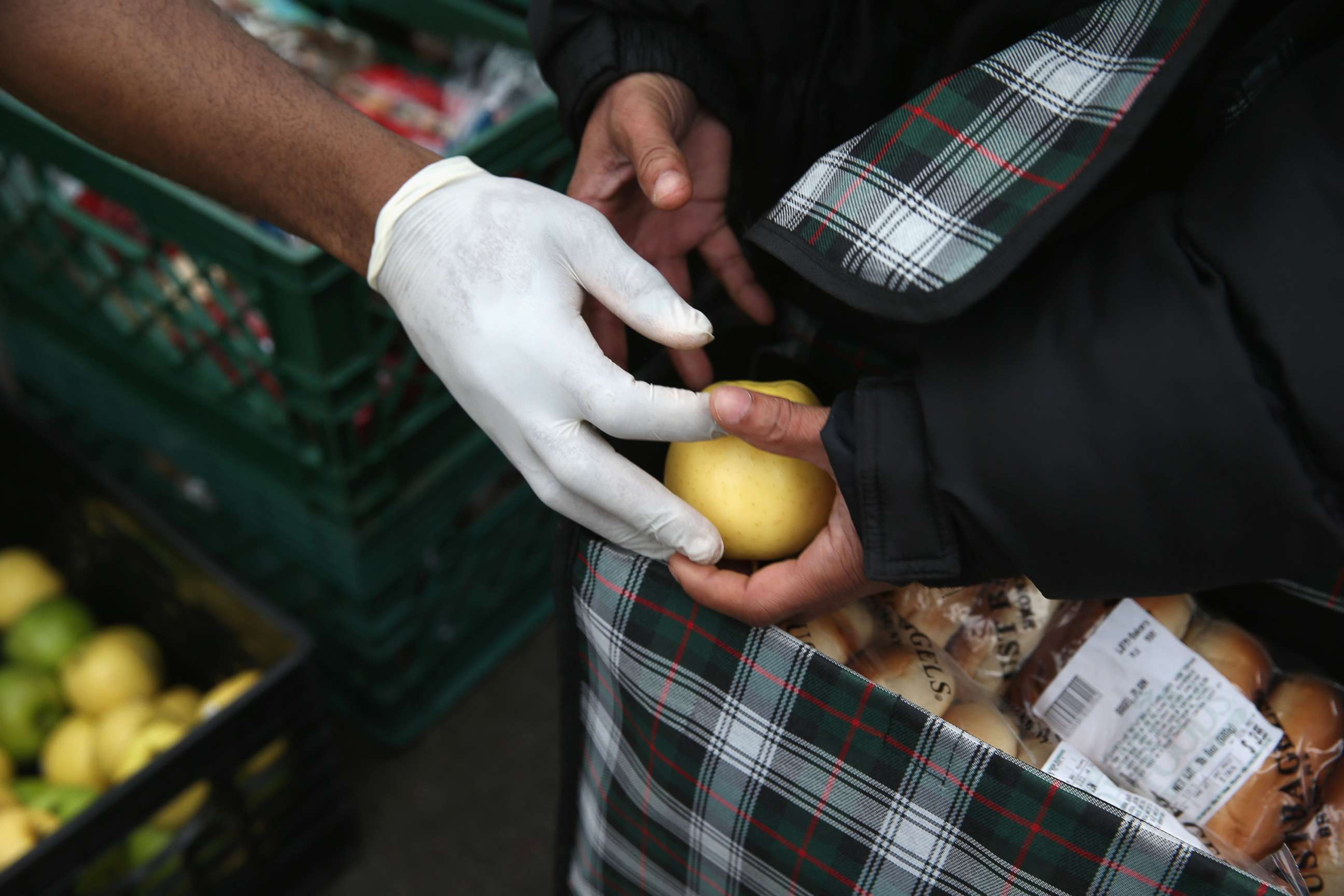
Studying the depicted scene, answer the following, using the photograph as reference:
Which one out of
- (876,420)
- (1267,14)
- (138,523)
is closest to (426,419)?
(138,523)

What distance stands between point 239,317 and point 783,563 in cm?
90

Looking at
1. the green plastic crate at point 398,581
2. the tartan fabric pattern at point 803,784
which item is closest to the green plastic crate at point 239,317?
the green plastic crate at point 398,581

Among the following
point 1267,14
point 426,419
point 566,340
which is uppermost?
point 1267,14

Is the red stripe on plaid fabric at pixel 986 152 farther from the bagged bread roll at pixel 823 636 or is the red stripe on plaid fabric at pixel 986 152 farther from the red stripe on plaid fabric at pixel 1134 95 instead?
the bagged bread roll at pixel 823 636

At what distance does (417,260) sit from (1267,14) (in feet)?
2.46

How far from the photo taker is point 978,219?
666 millimetres

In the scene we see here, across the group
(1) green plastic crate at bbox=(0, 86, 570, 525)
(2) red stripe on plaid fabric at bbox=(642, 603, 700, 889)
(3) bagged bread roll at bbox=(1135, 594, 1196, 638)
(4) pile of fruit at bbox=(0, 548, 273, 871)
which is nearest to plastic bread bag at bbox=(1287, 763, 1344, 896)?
(3) bagged bread roll at bbox=(1135, 594, 1196, 638)

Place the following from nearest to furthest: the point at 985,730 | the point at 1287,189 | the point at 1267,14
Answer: the point at 1287,189
the point at 1267,14
the point at 985,730

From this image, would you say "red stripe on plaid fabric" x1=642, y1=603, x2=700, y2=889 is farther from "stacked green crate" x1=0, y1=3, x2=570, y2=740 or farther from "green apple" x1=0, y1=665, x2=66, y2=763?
"green apple" x1=0, y1=665, x2=66, y2=763

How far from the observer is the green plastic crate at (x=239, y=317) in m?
1.24

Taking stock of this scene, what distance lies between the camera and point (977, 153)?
695mm

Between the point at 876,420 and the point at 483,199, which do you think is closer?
the point at 876,420

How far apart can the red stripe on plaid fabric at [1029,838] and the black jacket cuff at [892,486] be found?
0.16 meters

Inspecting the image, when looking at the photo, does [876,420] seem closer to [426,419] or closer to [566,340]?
[566,340]
